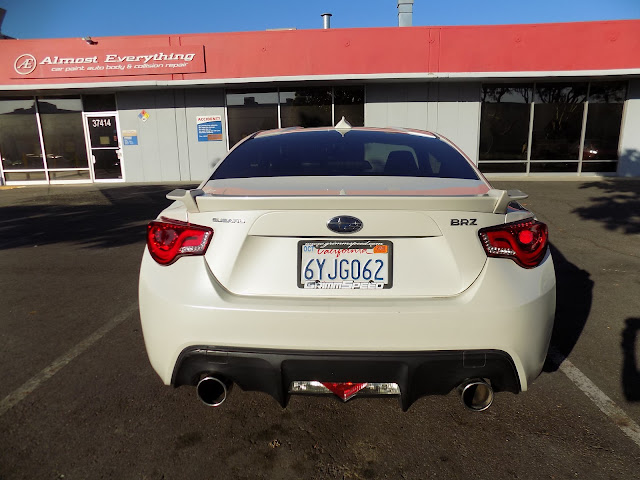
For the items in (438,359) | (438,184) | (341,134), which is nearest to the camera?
(438,359)

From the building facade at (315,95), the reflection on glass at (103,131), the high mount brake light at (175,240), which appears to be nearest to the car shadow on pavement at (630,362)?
the high mount brake light at (175,240)

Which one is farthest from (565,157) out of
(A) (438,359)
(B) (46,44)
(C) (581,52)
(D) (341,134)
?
(B) (46,44)

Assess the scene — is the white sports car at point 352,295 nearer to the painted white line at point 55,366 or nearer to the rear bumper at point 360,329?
the rear bumper at point 360,329

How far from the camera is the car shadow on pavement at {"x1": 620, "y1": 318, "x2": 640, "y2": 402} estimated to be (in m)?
2.70

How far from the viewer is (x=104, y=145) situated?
617 inches

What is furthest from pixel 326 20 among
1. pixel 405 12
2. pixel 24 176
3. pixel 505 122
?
pixel 24 176

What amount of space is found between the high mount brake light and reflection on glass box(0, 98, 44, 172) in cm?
1665

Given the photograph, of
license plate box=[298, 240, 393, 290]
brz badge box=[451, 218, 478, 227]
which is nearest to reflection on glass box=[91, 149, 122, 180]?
license plate box=[298, 240, 393, 290]

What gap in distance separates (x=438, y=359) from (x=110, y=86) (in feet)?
49.6

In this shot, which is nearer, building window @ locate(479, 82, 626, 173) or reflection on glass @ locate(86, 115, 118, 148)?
building window @ locate(479, 82, 626, 173)

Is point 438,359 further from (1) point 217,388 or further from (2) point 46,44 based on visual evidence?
(2) point 46,44

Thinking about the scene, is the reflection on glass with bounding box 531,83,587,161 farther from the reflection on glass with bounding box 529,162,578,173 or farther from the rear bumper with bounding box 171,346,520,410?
the rear bumper with bounding box 171,346,520,410

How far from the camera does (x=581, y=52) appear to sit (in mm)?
13672

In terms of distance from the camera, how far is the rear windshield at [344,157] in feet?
8.52
